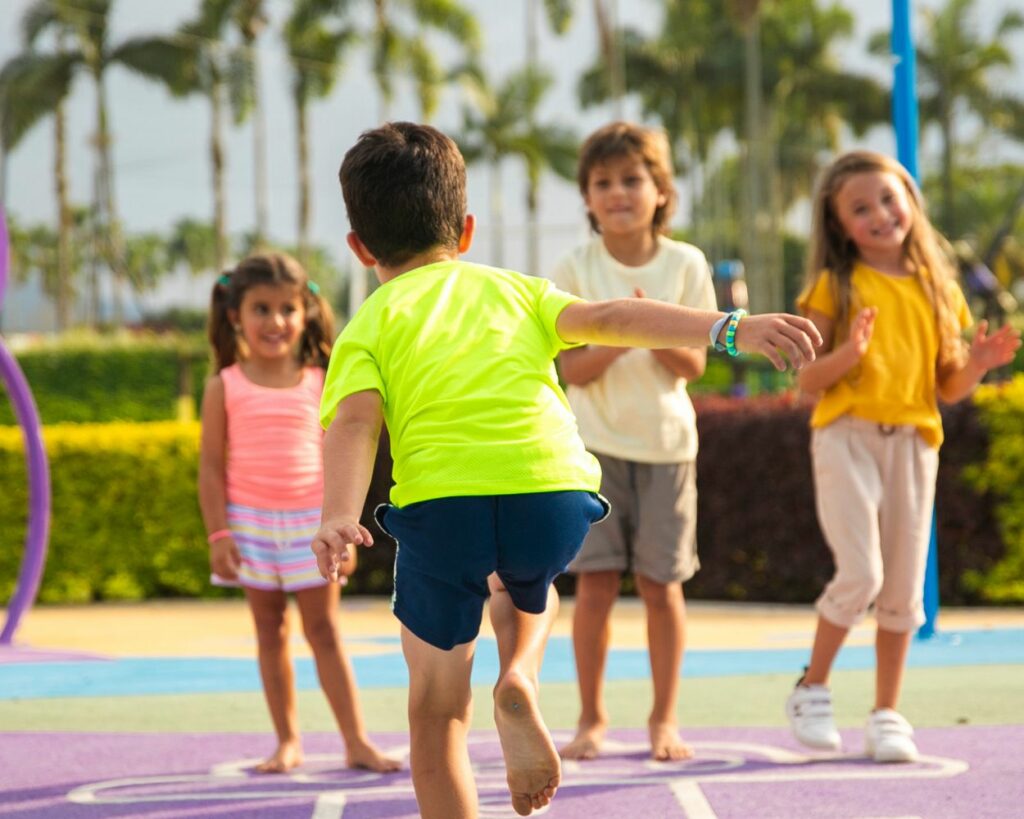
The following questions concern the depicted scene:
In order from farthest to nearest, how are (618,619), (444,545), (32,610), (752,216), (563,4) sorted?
(752,216), (563,4), (32,610), (618,619), (444,545)

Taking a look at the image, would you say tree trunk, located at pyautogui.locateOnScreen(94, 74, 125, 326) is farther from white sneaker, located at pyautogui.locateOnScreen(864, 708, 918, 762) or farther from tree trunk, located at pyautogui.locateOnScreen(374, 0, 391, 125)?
white sneaker, located at pyautogui.locateOnScreen(864, 708, 918, 762)

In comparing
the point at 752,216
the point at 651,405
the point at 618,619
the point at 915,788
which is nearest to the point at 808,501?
the point at 618,619

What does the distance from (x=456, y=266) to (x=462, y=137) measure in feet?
→ 161

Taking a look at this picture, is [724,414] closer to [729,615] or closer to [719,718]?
[729,615]

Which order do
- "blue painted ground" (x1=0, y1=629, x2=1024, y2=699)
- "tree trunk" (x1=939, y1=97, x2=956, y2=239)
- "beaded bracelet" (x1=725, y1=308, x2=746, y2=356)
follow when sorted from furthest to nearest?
"tree trunk" (x1=939, y1=97, x2=956, y2=239) → "blue painted ground" (x1=0, y1=629, x2=1024, y2=699) → "beaded bracelet" (x1=725, y1=308, x2=746, y2=356)

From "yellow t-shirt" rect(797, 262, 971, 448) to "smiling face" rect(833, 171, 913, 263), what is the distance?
0.10 meters

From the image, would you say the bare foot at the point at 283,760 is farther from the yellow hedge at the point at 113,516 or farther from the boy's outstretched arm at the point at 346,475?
the yellow hedge at the point at 113,516

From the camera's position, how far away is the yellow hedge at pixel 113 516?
34.3 feet

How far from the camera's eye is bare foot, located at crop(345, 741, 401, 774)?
14.7ft

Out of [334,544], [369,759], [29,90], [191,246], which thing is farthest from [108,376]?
[191,246]

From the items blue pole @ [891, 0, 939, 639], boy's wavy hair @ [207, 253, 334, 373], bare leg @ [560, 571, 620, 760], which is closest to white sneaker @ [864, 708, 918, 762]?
bare leg @ [560, 571, 620, 760]

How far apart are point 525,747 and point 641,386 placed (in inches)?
82.2

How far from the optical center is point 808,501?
9391mm

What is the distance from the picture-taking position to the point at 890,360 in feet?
14.9
